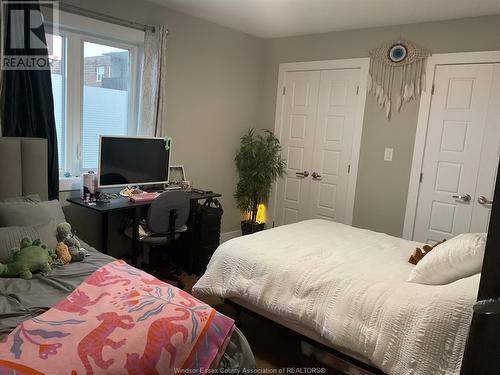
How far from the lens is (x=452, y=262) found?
188 cm

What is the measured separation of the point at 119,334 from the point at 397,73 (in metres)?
3.41

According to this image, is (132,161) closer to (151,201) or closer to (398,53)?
(151,201)

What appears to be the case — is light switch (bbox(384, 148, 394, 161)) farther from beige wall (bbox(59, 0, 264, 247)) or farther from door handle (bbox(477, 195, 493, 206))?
beige wall (bbox(59, 0, 264, 247))

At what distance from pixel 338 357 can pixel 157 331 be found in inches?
40.1

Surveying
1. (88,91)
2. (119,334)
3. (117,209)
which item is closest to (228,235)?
(117,209)

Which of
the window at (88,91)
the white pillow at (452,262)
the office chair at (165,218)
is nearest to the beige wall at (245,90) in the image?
the window at (88,91)

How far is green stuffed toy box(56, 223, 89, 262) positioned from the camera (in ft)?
7.27

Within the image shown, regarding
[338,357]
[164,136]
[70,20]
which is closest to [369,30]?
[164,136]

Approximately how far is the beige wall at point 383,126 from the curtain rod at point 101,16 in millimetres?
1813

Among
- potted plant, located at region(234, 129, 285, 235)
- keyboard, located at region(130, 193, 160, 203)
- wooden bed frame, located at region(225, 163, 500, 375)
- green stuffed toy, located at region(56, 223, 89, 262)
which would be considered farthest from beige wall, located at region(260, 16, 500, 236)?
wooden bed frame, located at region(225, 163, 500, 375)

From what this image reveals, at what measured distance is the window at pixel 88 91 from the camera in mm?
3086

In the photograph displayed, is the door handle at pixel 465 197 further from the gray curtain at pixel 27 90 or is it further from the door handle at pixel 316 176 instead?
the gray curtain at pixel 27 90

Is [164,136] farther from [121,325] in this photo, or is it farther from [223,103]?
[121,325]

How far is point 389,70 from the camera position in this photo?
3793 millimetres
